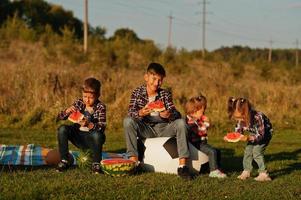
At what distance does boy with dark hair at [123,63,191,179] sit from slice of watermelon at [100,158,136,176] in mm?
445

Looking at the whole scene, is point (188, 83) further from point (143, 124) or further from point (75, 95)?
point (143, 124)

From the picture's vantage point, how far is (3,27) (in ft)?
109

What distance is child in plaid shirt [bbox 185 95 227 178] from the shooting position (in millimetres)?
7527

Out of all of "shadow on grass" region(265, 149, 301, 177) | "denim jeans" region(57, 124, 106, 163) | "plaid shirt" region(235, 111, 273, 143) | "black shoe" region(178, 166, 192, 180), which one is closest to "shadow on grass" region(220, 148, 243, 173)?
"shadow on grass" region(265, 149, 301, 177)

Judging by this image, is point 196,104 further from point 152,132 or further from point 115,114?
point 115,114

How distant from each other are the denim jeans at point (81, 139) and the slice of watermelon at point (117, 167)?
1.65 feet

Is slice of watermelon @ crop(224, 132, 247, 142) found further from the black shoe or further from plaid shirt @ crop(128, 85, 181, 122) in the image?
plaid shirt @ crop(128, 85, 181, 122)

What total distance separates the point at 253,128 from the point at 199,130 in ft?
2.71

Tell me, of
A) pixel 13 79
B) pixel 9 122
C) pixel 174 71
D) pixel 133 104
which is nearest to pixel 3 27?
pixel 174 71

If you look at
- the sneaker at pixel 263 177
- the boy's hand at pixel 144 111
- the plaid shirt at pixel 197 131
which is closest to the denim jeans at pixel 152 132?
the boy's hand at pixel 144 111

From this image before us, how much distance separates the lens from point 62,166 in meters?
7.15

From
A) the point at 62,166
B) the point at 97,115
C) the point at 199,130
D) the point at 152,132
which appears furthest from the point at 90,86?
the point at 199,130

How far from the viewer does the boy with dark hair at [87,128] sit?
740cm

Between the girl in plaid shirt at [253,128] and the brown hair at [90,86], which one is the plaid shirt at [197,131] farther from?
the brown hair at [90,86]
